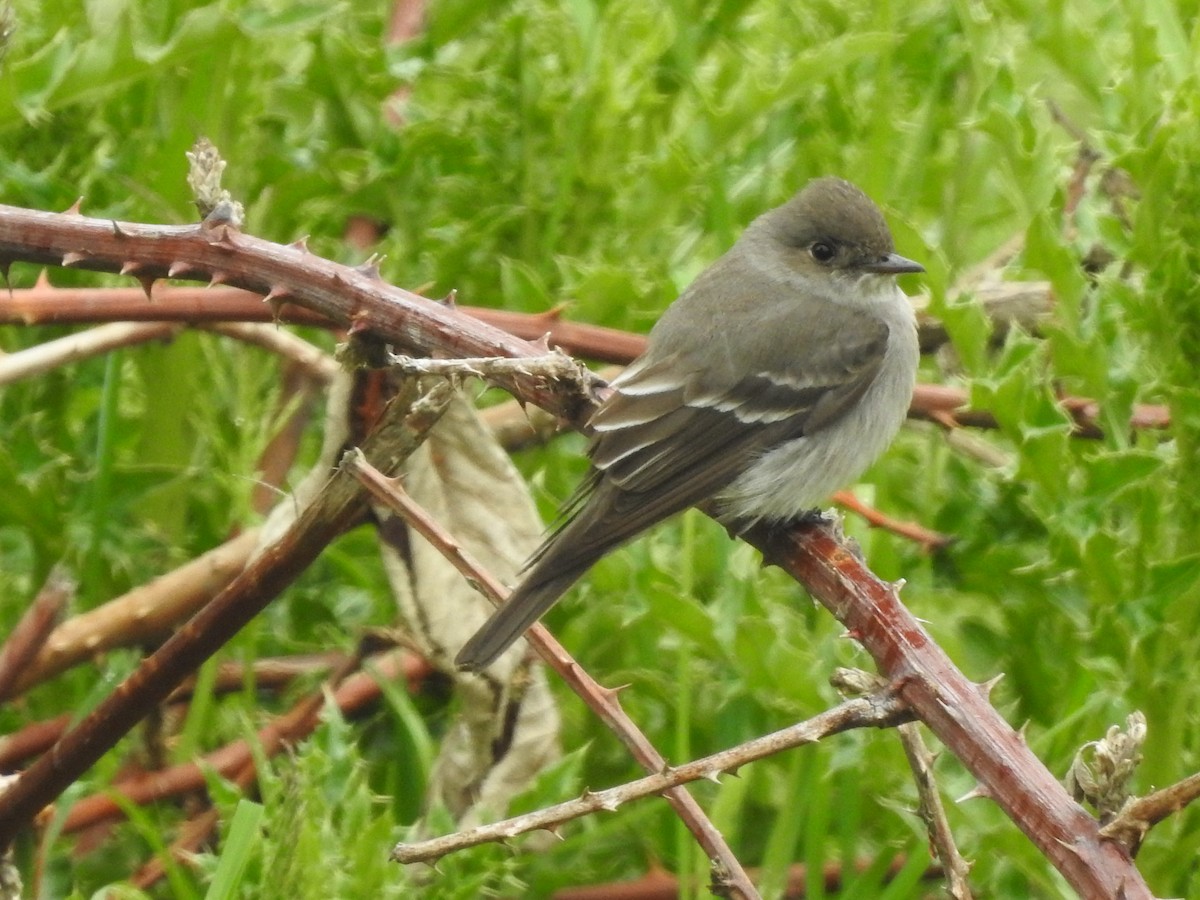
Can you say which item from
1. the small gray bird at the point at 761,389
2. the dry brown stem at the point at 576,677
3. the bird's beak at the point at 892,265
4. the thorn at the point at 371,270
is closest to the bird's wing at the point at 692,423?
the small gray bird at the point at 761,389

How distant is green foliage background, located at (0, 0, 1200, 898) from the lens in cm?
358

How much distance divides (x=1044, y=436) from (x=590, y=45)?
1786 millimetres

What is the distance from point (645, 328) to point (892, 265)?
0.70m

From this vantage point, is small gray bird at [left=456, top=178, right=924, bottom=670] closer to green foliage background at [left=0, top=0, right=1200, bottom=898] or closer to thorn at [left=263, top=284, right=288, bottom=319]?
green foliage background at [left=0, top=0, right=1200, bottom=898]

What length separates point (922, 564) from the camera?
4230 mm

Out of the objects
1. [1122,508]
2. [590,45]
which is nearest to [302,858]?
[1122,508]

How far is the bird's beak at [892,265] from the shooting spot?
4.36 metres

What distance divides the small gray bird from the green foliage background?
18cm

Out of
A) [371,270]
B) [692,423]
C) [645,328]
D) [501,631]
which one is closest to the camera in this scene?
[371,270]

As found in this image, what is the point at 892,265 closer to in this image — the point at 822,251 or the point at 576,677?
the point at 822,251

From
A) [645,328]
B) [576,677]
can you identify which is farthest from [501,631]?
[645,328]

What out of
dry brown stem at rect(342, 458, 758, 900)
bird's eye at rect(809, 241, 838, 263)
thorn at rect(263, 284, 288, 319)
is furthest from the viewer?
bird's eye at rect(809, 241, 838, 263)

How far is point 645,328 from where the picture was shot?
4.59 m

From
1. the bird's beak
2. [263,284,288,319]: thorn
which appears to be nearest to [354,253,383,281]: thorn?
[263,284,288,319]: thorn
